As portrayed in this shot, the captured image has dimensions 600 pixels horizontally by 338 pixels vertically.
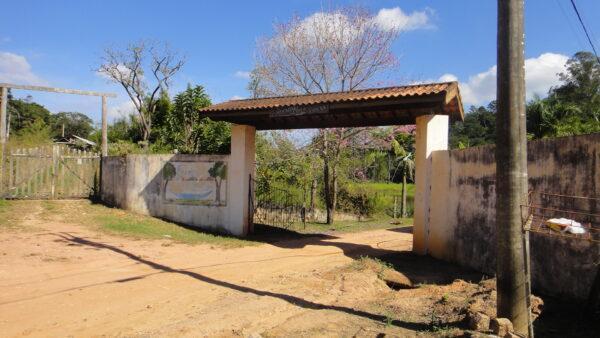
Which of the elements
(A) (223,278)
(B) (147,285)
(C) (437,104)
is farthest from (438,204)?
(B) (147,285)

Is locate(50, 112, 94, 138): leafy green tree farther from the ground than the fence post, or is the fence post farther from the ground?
locate(50, 112, 94, 138): leafy green tree

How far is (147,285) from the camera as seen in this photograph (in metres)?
7.36

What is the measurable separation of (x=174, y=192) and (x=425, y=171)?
7699 millimetres

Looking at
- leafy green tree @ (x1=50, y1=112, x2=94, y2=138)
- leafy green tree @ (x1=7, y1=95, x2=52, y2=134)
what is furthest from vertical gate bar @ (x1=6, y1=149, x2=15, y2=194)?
leafy green tree @ (x1=50, y1=112, x2=94, y2=138)

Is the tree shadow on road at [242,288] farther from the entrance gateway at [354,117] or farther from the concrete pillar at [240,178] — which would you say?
the entrance gateway at [354,117]

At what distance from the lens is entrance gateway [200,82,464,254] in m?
10.5

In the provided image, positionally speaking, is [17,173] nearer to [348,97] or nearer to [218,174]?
[218,174]

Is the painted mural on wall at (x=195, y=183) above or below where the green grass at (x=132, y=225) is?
above

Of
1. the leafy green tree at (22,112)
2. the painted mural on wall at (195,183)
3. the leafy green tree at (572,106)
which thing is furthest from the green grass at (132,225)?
the leafy green tree at (22,112)

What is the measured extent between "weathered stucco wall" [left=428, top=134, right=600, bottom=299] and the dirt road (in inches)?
76.7

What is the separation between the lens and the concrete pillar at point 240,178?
13484 millimetres

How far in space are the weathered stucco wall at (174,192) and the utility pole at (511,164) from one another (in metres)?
9.55

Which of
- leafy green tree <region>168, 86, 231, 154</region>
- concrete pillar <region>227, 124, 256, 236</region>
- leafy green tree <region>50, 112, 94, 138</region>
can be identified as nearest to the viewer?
concrete pillar <region>227, 124, 256, 236</region>

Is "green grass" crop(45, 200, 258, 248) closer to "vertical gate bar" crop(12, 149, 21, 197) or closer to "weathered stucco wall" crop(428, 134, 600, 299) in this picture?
"vertical gate bar" crop(12, 149, 21, 197)
